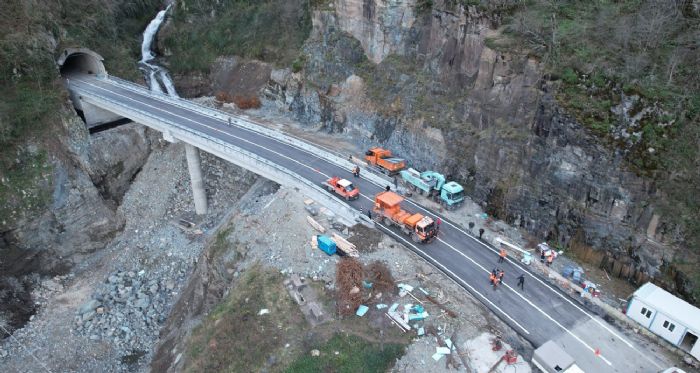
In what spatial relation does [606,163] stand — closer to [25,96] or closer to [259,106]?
[259,106]

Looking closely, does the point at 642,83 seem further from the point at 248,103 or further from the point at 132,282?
the point at 132,282

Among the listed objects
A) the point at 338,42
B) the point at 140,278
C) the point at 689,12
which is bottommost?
the point at 140,278

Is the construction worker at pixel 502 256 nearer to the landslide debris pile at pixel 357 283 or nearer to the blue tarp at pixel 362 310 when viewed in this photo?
the landslide debris pile at pixel 357 283

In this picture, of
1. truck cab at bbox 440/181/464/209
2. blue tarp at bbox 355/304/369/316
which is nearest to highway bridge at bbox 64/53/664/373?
truck cab at bbox 440/181/464/209

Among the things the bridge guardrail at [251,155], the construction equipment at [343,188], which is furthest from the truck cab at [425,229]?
the construction equipment at [343,188]

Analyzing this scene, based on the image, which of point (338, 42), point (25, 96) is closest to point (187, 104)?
point (25, 96)

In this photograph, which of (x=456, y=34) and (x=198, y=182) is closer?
(x=456, y=34)

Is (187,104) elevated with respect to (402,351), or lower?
elevated

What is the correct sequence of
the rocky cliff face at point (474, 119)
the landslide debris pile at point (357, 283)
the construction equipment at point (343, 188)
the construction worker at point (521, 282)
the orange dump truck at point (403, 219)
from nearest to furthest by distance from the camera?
the landslide debris pile at point (357, 283)
the construction worker at point (521, 282)
the rocky cliff face at point (474, 119)
the orange dump truck at point (403, 219)
the construction equipment at point (343, 188)
